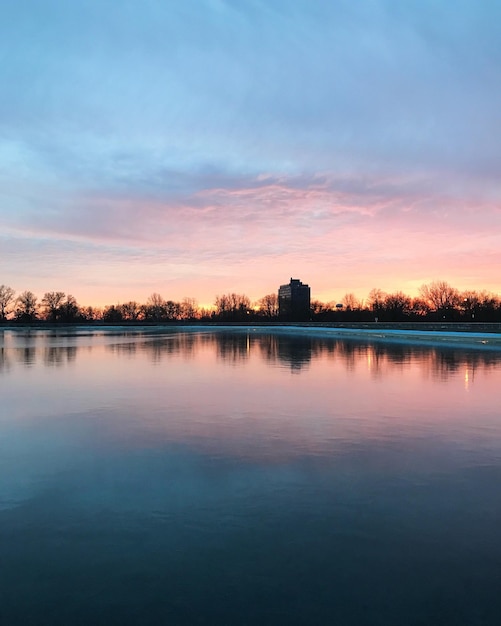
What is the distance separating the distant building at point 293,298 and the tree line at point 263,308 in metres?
2.63

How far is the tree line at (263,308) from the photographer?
89500 millimetres

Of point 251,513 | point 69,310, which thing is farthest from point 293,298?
point 251,513

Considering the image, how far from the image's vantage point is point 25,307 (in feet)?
427

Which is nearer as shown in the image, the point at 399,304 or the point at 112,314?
the point at 399,304

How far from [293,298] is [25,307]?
7768cm

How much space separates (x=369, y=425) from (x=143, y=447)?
12.0 ft

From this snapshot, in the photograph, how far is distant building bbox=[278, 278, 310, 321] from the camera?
134 metres

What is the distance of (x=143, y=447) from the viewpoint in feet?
21.8

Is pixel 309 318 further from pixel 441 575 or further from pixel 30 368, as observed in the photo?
pixel 441 575

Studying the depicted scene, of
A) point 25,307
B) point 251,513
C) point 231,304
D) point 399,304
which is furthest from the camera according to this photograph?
point 231,304

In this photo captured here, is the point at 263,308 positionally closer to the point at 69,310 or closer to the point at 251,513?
the point at 69,310

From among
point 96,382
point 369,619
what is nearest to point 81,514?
point 369,619

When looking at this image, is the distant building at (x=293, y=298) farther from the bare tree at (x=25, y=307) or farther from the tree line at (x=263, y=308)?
the bare tree at (x=25, y=307)

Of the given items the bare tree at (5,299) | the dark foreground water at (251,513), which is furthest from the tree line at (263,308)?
the dark foreground water at (251,513)
